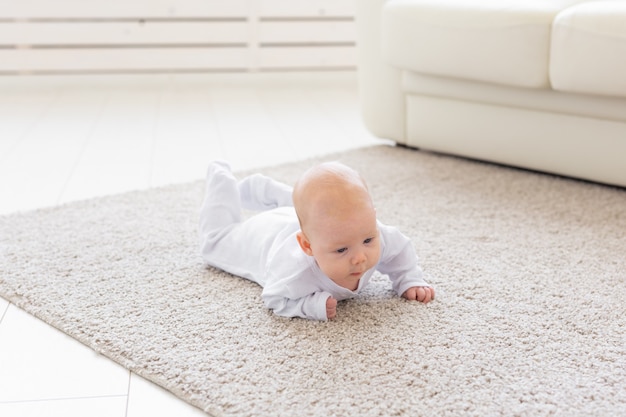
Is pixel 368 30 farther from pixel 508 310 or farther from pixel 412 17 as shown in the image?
pixel 508 310

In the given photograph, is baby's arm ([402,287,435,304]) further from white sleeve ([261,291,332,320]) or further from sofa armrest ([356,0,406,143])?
sofa armrest ([356,0,406,143])

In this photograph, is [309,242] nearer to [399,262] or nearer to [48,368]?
[399,262]

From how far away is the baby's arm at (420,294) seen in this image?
125cm

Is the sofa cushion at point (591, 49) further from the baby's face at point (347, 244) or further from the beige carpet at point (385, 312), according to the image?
the baby's face at point (347, 244)

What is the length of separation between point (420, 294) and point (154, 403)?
46 cm

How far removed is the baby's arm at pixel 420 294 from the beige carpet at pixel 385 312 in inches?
0.7

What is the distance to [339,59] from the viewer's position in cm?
341

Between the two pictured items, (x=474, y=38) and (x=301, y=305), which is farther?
(x=474, y=38)

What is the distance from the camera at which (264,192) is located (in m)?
1.48

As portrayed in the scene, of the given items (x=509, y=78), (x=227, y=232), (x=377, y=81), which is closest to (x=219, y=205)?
(x=227, y=232)

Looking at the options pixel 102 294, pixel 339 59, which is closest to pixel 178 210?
pixel 102 294

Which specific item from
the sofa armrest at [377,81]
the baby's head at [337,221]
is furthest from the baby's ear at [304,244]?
the sofa armrest at [377,81]

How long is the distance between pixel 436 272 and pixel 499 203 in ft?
1.44

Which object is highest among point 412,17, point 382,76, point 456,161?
point 412,17
